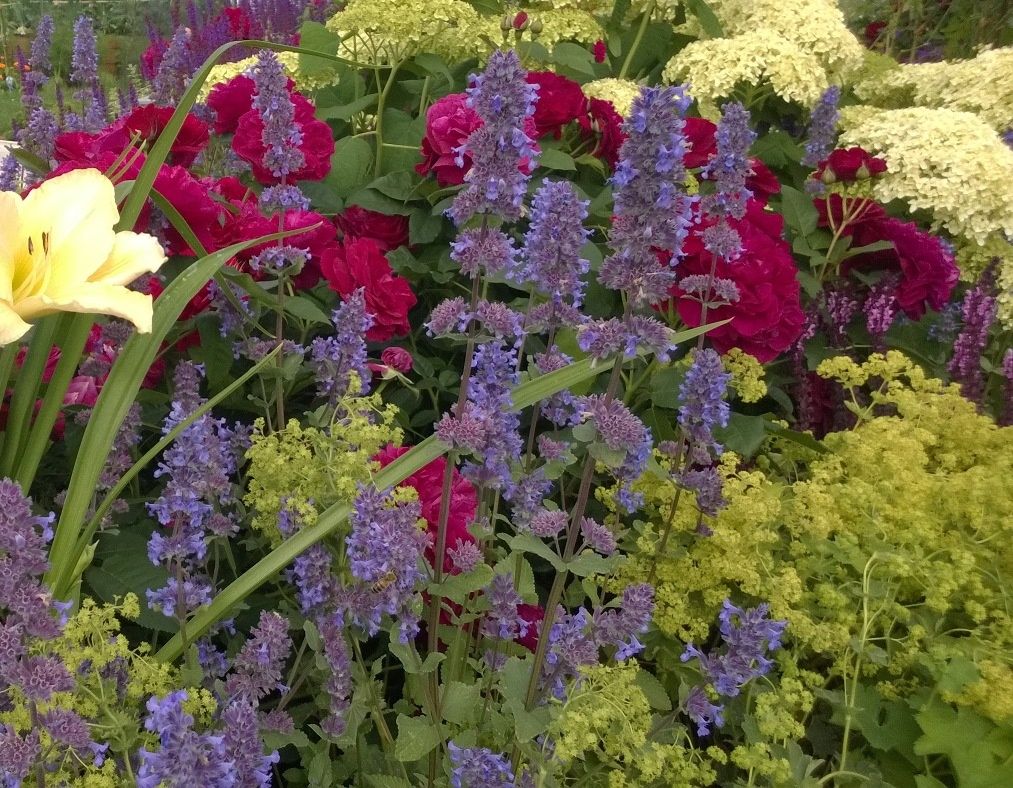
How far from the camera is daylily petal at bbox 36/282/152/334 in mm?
793

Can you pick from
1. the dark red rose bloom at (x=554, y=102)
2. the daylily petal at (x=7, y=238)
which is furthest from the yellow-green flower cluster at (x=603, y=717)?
the dark red rose bloom at (x=554, y=102)

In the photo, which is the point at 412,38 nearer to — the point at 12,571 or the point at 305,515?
the point at 305,515

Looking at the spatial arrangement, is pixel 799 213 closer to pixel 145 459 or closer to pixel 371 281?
pixel 371 281

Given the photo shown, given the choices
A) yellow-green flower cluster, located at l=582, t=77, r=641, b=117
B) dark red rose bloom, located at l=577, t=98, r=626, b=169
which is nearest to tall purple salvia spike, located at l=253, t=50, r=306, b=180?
dark red rose bloom, located at l=577, t=98, r=626, b=169

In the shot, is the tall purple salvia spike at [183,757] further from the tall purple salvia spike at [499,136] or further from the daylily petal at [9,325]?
the tall purple salvia spike at [499,136]

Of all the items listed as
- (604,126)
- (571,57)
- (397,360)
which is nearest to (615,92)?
(571,57)

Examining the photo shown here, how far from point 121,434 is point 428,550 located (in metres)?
0.42

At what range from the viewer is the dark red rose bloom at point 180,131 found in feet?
4.62

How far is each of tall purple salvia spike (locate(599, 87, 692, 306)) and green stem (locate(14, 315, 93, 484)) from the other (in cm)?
67

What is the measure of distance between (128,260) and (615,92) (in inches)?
51.2

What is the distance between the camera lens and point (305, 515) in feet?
3.17

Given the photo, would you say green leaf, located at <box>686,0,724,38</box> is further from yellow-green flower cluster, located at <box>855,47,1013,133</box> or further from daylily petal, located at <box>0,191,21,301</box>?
daylily petal, located at <box>0,191,21,301</box>

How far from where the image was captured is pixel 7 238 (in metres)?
0.82

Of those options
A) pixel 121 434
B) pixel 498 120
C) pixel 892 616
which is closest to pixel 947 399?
pixel 892 616
